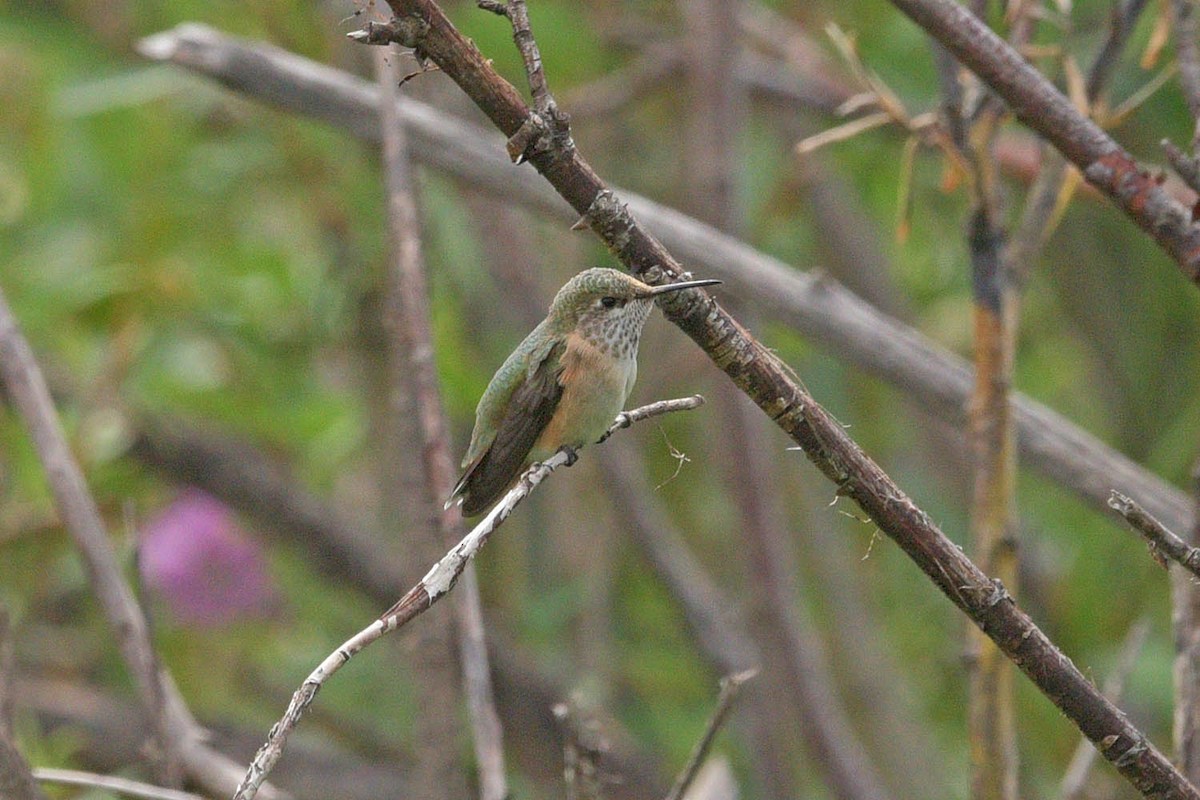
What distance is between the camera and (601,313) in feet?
6.99

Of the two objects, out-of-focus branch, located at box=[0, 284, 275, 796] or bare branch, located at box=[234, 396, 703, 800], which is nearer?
bare branch, located at box=[234, 396, 703, 800]

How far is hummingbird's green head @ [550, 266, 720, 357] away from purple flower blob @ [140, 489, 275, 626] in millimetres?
2213

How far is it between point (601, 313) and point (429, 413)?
1.01ft

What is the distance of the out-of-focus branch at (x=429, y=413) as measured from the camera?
6.33 feet

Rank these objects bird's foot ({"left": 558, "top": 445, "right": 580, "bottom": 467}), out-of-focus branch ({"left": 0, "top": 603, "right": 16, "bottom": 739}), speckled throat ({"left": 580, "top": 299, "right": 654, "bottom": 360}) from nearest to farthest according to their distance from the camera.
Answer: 1. out-of-focus branch ({"left": 0, "top": 603, "right": 16, "bottom": 739})
2. bird's foot ({"left": 558, "top": 445, "right": 580, "bottom": 467})
3. speckled throat ({"left": 580, "top": 299, "right": 654, "bottom": 360})

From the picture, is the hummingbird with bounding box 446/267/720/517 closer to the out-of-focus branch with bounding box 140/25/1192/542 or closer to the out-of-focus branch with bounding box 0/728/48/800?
the out-of-focus branch with bounding box 140/25/1192/542

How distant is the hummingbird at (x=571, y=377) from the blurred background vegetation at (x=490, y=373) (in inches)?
51.0

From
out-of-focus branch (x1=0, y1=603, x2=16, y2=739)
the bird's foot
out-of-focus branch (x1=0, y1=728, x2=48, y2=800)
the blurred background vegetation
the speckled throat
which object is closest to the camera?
out-of-focus branch (x1=0, y1=728, x2=48, y2=800)

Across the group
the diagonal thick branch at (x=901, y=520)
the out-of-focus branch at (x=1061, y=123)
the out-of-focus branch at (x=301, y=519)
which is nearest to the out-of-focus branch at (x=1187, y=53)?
the out-of-focus branch at (x=1061, y=123)

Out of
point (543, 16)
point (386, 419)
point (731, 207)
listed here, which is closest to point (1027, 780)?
point (731, 207)

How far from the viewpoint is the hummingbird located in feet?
6.75

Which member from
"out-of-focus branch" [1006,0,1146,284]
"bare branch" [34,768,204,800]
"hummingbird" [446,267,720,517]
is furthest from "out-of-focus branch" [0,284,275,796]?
"out-of-focus branch" [1006,0,1146,284]

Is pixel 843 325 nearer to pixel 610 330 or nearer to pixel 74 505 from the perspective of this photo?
pixel 610 330

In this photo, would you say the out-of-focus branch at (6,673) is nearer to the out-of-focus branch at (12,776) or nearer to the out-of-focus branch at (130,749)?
the out-of-focus branch at (12,776)
